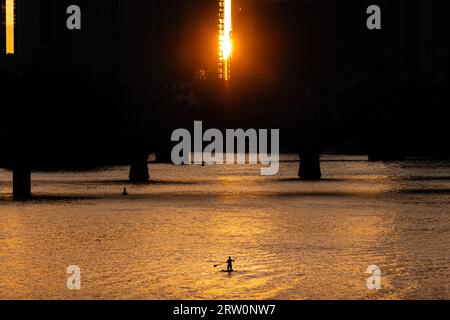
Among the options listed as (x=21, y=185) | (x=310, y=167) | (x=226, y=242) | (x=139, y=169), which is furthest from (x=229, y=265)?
(x=310, y=167)

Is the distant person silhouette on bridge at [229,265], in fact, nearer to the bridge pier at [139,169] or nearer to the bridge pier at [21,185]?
the bridge pier at [21,185]

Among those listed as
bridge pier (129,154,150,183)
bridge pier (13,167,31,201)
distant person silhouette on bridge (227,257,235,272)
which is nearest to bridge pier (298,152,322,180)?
bridge pier (129,154,150,183)

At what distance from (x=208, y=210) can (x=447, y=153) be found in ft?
395

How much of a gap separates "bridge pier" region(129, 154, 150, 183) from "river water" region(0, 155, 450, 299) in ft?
46.5

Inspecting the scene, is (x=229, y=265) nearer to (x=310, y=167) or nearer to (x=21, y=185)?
(x=21, y=185)

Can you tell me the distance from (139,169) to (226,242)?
202 ft

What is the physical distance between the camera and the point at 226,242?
48.1m

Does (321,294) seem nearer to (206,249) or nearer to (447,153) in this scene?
(206,249)

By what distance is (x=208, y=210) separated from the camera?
69.9m

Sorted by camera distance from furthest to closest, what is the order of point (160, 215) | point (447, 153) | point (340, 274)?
point (447, 153) → point (160, 215) → point (340, 274)

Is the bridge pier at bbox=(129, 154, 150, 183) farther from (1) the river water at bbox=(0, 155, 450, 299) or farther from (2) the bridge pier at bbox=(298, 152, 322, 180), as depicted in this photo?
(2) the bridge pier at bbox=(298, 152, 322, 180)

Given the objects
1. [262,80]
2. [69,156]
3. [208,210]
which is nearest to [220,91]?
[262,80]

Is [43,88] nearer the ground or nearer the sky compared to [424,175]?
nearer the sky
